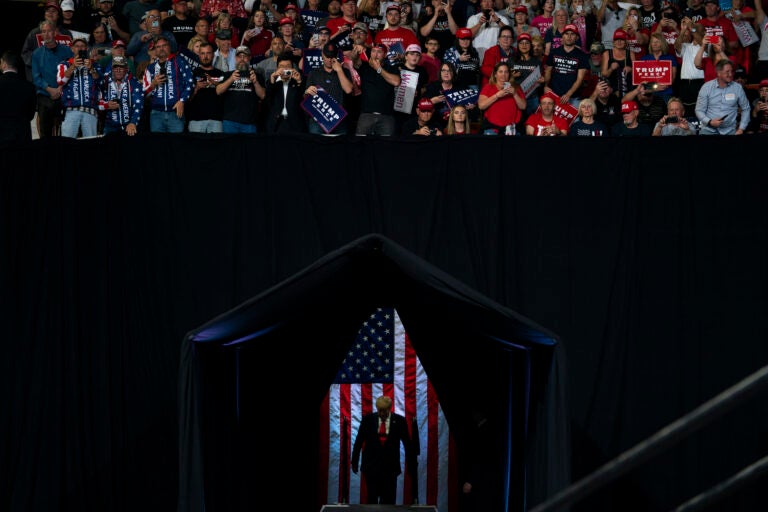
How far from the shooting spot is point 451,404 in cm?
903

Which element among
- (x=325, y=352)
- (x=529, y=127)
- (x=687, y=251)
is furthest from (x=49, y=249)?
(x=687, y=251)

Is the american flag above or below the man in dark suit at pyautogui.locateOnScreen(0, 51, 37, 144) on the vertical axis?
below

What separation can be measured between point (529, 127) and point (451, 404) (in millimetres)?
3556

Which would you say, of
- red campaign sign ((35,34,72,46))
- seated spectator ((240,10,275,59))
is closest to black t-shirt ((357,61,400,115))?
seated spectator ((240,10,275,59))

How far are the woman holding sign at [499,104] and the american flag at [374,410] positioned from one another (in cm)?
258

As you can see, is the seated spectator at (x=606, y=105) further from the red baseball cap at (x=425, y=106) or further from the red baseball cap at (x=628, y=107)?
the red baseball cap at (x=425, y=106)

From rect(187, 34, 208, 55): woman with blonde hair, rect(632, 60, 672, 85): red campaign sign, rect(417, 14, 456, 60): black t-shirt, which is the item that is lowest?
rect(632, 60, 672, 85): red campaign sign

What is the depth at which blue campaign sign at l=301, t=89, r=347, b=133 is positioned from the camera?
1070cm

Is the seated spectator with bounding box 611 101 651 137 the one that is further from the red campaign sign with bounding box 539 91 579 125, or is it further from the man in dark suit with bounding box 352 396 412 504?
the man in dark suit with bounding box 352 396 412 504

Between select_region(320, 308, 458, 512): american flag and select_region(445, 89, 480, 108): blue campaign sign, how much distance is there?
8.84ft

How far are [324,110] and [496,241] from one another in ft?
7.44

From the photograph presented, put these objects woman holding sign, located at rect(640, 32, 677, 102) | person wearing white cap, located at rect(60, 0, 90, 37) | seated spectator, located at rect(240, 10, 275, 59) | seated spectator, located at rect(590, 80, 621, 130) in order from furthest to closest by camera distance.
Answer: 1. person wearing white cap, located at rect(60, 0, 90, 37)
2. seated spectator, located at rect(240, 10, 275, 59)
3. woman holding sign, located at rect(640, 32, 677, 102)
4. seated spectator, located at rect(590, 80, 621, 130)

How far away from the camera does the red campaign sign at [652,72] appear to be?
11.7 meters

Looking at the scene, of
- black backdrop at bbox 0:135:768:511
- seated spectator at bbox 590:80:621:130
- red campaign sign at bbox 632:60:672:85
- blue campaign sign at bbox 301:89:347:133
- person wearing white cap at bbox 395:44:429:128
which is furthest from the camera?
seated spectator at bbox 590:80:621:130
